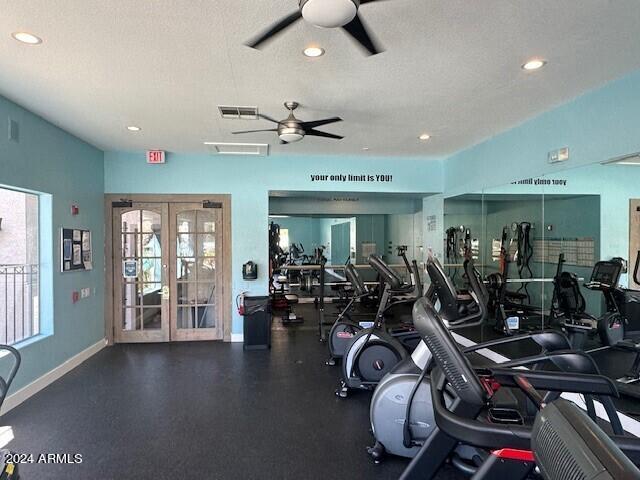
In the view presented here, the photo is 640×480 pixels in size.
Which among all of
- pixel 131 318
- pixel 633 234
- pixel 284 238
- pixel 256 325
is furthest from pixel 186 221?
pixel 633 234

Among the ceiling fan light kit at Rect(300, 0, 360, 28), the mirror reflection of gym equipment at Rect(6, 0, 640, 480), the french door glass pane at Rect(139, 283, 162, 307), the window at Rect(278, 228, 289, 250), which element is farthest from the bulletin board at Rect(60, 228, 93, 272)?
the window at Rect(278, 228, 289, 250)

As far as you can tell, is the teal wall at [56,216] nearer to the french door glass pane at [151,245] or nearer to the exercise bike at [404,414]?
the french door glass pane at [151,245]

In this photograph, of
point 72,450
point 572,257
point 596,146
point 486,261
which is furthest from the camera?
point 486,261

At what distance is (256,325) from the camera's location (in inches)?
224

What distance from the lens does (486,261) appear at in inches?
222

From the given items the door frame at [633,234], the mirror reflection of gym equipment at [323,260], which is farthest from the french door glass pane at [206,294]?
the door frame at [633,234]

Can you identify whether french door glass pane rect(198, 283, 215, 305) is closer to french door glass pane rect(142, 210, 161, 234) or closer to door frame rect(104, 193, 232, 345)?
door frame rect(104, 193, 232, 345)

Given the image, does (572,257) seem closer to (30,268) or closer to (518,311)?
(518,311)

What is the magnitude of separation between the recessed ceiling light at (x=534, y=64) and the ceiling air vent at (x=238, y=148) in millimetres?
3349

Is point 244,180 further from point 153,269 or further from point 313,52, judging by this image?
point 313,52

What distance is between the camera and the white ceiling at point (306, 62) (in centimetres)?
234

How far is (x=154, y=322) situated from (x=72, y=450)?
126 inches

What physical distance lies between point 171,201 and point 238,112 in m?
Answer: 2.52

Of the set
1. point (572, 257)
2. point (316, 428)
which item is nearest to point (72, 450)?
point (316, 428)
